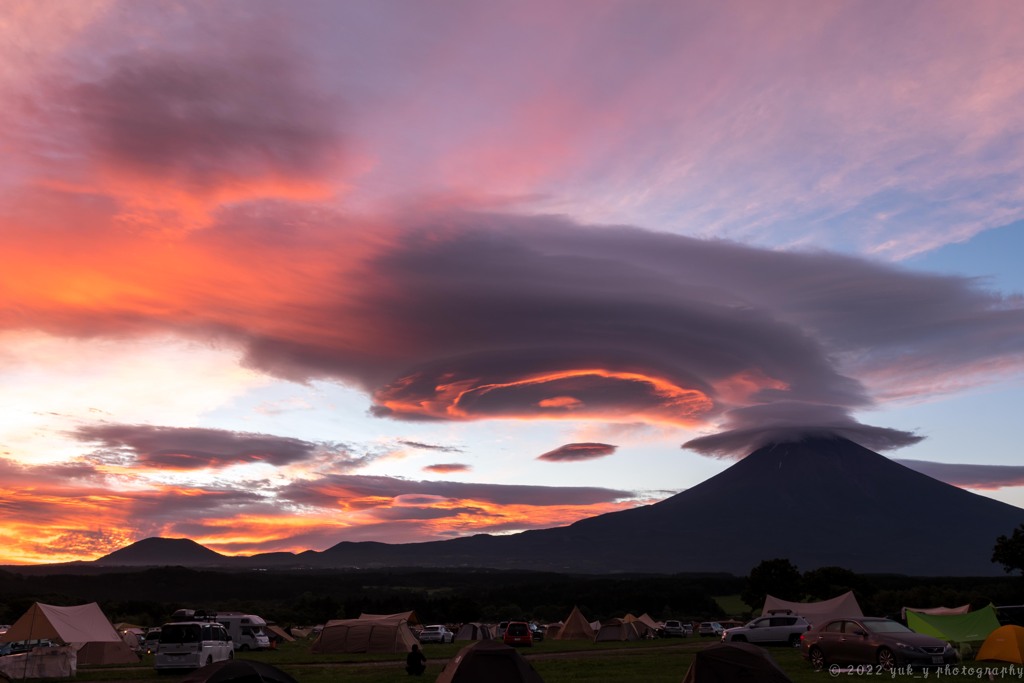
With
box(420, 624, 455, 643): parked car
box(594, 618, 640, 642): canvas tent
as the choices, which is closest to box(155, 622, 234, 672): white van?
box(420, 624, 455, 643): parked car

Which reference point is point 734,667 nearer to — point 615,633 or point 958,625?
point 958,625

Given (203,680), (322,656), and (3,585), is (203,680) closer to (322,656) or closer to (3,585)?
(322,656)

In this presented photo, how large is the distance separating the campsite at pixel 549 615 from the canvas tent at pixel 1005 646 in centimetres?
7

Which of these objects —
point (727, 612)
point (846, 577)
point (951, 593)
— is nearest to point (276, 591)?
point (727, 612)

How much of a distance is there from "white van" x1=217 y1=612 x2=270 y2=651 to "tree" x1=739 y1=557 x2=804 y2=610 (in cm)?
6358

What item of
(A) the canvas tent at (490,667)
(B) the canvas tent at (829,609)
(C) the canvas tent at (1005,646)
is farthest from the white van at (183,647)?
(B) the canvas tent at (829,609)

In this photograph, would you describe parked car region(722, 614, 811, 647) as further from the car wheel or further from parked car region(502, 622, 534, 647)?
parked car region(502, 622, 534, 647)

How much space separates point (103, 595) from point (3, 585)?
1925 centimetres

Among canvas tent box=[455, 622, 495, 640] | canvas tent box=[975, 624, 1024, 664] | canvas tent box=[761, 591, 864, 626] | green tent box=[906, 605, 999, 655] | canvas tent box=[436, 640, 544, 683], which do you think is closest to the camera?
canvas tent box=[436, 640, 544, 683]

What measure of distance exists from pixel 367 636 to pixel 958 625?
2929 cm

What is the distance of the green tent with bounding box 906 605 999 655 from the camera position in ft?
129

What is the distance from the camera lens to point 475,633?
70812mm

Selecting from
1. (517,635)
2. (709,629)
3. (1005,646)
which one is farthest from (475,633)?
(1005,646)

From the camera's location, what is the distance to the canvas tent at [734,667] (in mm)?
21094
